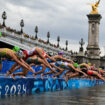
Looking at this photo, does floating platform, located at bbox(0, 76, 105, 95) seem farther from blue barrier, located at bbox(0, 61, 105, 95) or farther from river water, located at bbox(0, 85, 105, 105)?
river water, located at bbox(0, 85, 105, 105)

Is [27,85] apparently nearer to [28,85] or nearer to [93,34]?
[28,85]

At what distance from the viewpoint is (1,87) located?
14359 millimetres

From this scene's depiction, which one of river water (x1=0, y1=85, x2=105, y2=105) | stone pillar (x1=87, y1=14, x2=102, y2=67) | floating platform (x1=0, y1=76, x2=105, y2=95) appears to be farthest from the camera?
stone pillar (x1=87, y1=14, x2=102, y2=67)

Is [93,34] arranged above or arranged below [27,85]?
above

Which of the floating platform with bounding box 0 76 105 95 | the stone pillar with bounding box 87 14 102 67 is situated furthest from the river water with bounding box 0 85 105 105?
the stone pillar with bounding box 87 14 102 67

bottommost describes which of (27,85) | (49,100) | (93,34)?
(49,100)

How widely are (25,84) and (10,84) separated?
5.85 feet

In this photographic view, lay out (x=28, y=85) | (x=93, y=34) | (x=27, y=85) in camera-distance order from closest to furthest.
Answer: (x=27, y=85)
(x=28, y=85)
(x=93, y=34)

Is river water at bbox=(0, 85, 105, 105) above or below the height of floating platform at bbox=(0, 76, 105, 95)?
below

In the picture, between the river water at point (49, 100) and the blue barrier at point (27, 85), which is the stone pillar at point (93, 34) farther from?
the river water at point (49, 100)

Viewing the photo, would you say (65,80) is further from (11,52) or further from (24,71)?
(11,52)

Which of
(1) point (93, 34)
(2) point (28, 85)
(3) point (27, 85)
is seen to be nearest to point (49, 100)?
(3) point (27, 85)

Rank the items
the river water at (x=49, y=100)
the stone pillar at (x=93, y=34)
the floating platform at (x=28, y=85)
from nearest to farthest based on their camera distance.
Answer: the river water at (x=49, y=100), the floating platform at (x=28, y=85), the stone pillar at (x=93, y=34)

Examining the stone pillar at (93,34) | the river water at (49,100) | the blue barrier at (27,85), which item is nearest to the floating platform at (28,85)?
the blue barrier at (27,85)
